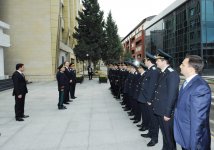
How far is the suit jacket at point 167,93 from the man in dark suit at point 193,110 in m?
0.99

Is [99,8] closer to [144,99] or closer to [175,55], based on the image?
[175,55]

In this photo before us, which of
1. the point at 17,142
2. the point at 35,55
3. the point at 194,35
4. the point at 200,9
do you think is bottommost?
the point at 17,142

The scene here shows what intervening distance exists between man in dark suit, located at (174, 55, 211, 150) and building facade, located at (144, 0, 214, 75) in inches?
1440

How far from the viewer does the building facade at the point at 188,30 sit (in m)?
40.3

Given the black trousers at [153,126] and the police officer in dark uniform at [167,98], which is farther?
the black trousers at [153,126]

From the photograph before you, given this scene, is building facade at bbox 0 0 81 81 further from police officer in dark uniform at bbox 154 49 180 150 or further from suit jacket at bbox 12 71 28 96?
police officer in dark uniform at bbox 154 49 180 150

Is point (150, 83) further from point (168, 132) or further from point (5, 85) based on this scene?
point (5, 85)

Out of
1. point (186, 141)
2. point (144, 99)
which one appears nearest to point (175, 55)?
point (144, 99)

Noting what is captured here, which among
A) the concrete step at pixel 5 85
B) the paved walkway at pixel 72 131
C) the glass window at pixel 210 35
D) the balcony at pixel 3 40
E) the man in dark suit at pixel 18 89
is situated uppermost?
the glass window at pixel 210 35

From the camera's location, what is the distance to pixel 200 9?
40.4 m

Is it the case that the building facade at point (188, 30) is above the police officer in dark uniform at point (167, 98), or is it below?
above

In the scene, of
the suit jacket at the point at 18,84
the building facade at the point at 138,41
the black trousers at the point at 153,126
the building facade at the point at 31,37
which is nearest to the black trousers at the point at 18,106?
the suit jacket at the point at 18,84

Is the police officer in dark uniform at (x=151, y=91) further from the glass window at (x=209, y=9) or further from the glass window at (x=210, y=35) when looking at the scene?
the glass window at (x=209, y=9)

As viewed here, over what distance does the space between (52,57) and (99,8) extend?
11.5 m
